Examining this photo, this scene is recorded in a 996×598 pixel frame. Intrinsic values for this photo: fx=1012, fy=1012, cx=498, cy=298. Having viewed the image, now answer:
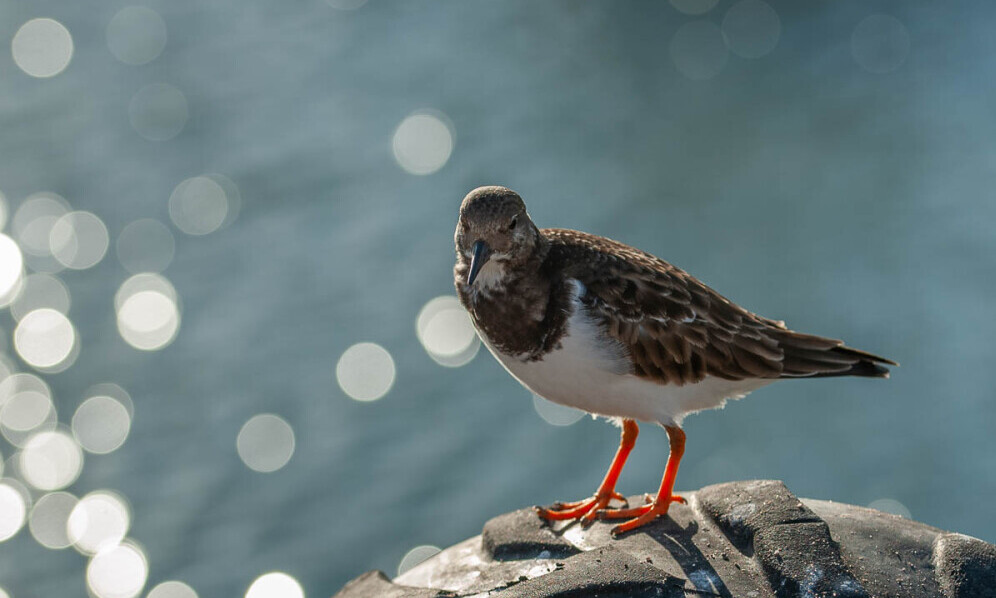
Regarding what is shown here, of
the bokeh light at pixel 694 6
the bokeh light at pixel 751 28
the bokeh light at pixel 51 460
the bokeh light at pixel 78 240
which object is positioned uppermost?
the bokeh light at pixel 694 6

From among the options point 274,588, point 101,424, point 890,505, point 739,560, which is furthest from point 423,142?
point 739,560

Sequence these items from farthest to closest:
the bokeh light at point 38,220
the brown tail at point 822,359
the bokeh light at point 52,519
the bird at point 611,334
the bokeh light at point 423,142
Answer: the bokeh light at point 423,142
the bokeh light at point 38,220
the bokeh light at point 52,519
the brown tail at point 822,359
the bird at point 611,334

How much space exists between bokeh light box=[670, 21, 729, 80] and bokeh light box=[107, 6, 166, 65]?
10.1 meters

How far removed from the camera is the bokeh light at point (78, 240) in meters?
16.0

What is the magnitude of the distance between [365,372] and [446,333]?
1.39 metres

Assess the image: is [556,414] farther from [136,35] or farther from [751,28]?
[136,35]

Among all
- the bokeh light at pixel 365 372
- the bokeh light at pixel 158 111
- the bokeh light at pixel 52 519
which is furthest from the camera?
the bokeh light at pixel 158 111

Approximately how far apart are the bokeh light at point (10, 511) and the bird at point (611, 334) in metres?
8.80

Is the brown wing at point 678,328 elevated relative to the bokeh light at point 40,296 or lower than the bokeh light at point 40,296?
lower

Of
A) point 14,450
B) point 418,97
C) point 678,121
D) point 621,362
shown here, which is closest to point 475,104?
point 418,97

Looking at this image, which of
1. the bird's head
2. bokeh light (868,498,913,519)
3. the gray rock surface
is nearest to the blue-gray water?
bokeh light (868,498,913,519)

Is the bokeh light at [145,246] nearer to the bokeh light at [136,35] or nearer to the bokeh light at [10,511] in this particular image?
the bokeh light at [10,511]

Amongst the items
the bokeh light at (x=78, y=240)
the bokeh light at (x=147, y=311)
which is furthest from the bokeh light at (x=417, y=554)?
the bokeh light at (x=78, y=240)

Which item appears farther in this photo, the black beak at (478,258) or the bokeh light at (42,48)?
the bokeh light at (42,48)
